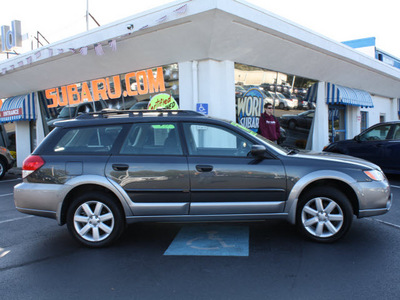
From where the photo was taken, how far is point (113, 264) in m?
3.46

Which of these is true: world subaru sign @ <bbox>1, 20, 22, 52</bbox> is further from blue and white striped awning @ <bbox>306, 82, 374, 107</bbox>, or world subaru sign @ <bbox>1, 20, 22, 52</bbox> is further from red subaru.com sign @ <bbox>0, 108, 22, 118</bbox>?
blue and white striped awning @ <bbox>306, 82, 374, 107</bbox>

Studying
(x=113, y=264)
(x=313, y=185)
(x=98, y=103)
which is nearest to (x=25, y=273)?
(x=113, y=264)

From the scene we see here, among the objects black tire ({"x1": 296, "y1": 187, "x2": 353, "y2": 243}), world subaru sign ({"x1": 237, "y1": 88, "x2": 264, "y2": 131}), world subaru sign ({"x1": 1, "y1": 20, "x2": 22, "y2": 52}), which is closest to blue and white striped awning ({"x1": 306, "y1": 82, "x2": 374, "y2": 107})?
world subaru sign ({"x1": 237, "y1": 88, "x2": 264, "y2": 131})

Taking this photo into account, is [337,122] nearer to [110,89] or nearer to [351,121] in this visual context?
[351,121]

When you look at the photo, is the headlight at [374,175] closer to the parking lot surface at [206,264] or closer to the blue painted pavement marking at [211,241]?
the parking lot surface at [206,264]

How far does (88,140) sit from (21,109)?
11.2 meters

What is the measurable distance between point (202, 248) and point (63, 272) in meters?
1.55

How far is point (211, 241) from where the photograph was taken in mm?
4020

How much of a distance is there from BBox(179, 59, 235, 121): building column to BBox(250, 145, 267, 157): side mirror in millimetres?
5043

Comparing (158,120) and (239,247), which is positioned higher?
(158,120)

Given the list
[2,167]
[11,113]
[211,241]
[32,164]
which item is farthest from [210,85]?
[11,113]

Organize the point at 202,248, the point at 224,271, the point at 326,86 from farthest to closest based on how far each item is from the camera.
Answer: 1. the point at 326,86
2. the point at 202,248
3. the point at 224,271

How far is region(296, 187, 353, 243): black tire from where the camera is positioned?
3822 mm

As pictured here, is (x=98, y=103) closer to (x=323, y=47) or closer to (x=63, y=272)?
(x=323, y=47)
